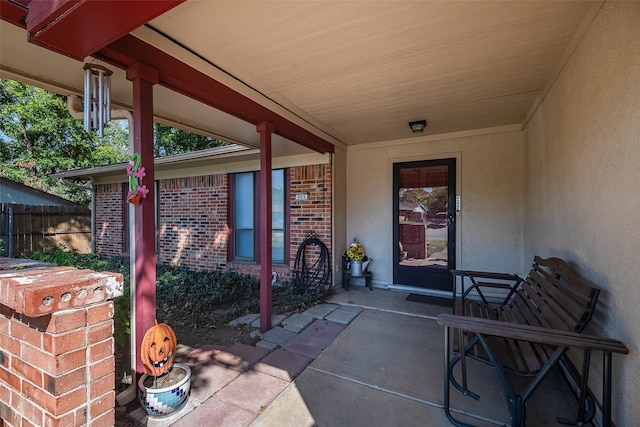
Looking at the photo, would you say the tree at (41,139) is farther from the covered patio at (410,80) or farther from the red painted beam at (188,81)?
the covered patio at (410,80)

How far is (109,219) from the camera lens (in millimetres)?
7203

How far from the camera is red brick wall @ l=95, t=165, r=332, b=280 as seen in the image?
4.71 metres

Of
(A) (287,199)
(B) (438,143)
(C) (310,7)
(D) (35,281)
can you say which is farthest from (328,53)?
(A) (287,199)

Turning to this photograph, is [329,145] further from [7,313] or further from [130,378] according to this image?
[7,313]

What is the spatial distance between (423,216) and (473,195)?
76cm

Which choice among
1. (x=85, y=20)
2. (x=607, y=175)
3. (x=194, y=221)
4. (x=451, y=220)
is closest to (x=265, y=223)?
(x=85, y=20)

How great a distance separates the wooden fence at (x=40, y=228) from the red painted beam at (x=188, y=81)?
298 inches

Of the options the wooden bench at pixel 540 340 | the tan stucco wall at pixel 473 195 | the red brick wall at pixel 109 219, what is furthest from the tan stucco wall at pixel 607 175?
the red brick wall at pixel 109 219

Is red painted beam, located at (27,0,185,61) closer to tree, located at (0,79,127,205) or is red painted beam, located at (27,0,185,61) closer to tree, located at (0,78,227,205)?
tree, located at (0,78,227,205)

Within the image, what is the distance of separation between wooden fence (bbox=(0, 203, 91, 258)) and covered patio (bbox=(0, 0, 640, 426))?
23.2 ft

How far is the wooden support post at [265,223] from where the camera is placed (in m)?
3.09

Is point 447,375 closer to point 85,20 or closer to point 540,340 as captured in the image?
point 540,340

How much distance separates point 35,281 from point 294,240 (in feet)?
13.1

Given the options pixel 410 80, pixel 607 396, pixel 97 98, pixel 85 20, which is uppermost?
pixel 410 80
